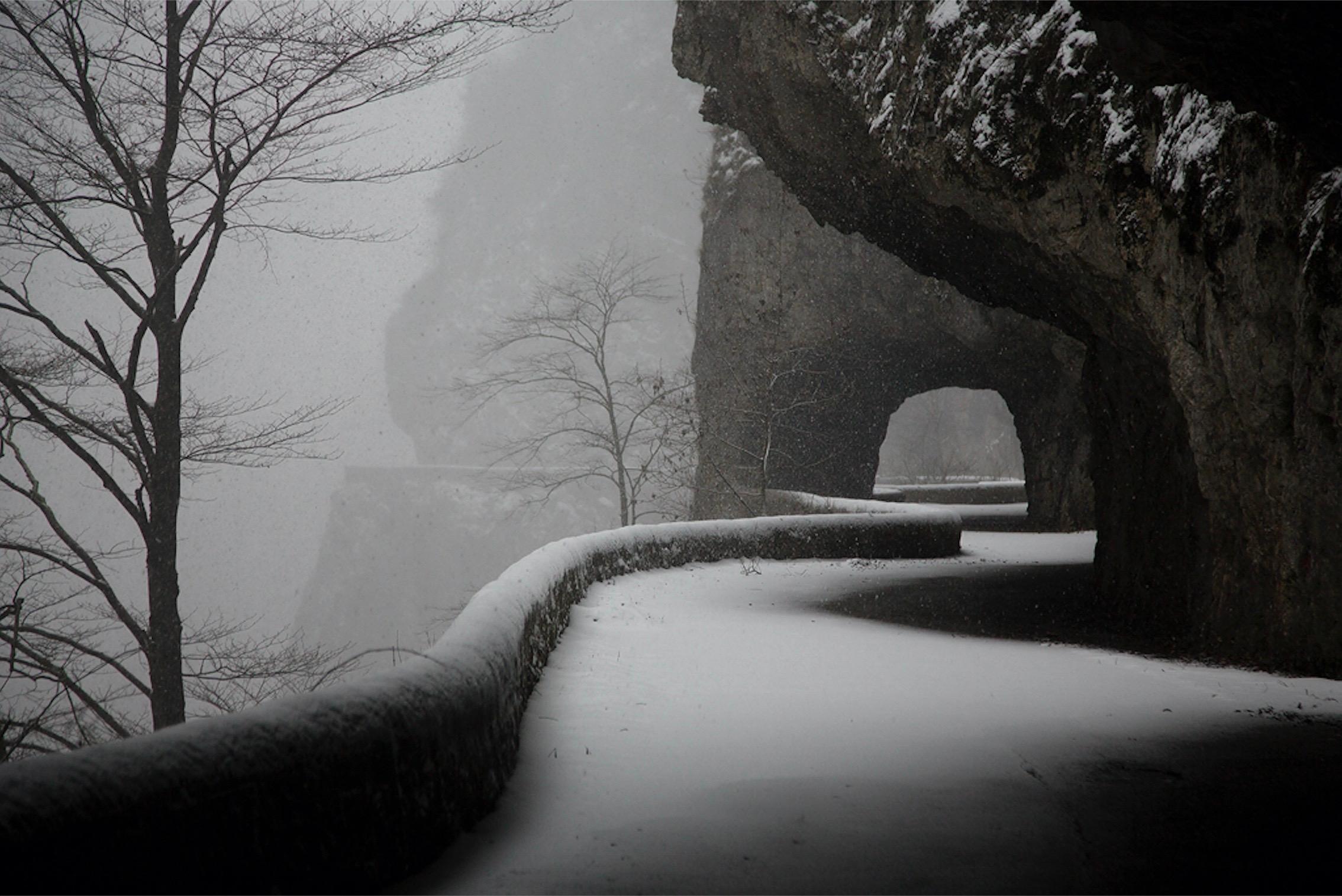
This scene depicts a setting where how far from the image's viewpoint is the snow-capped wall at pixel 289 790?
7.50 feet

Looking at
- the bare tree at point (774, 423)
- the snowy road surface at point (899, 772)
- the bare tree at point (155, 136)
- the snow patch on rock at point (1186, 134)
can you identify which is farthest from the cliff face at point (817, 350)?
the snowy road surface at point (899, 772)

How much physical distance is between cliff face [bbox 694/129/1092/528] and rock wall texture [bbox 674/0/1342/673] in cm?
1074

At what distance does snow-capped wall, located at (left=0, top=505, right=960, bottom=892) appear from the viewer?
2.29 m

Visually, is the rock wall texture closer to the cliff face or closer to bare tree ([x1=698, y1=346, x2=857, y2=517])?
the cliff face

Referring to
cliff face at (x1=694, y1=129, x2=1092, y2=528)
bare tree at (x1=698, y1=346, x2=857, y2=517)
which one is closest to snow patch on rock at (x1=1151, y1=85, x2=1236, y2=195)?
cliff face at (x1=694, y1=129, x2=1092, y2=528)

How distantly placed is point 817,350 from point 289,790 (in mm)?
25793

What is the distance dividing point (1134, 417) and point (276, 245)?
11396cm

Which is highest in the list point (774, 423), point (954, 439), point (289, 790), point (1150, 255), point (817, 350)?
point (817, 350)

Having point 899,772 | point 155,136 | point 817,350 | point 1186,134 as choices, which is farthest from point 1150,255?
point 817,350

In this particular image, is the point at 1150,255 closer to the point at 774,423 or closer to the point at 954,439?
the point at 774,423

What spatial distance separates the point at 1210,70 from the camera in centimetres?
459

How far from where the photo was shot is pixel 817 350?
2780 centimetres

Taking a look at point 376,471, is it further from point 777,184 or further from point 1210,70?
point 1210,70

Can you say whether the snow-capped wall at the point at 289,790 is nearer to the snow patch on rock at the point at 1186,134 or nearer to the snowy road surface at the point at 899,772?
the snowy road surface at the point at 899,772
